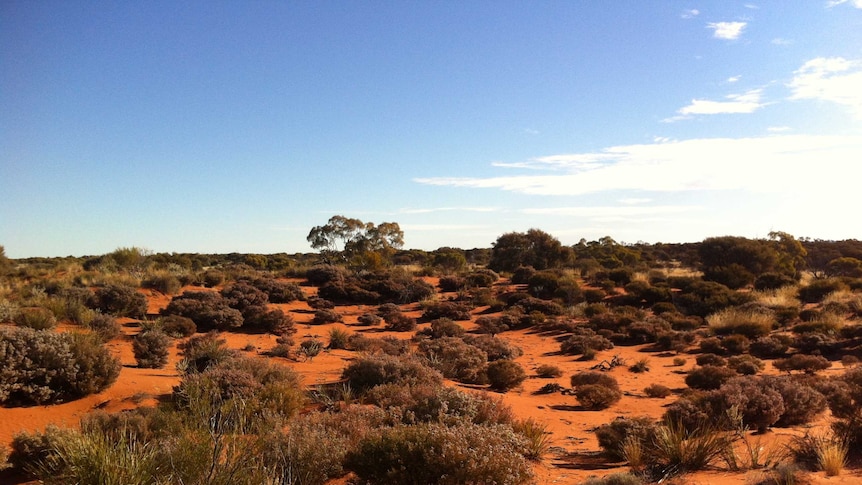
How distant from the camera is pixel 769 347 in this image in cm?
1477

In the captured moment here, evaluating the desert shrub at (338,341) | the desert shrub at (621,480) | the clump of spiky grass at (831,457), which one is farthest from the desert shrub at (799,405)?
the desert shrub at (338,341)

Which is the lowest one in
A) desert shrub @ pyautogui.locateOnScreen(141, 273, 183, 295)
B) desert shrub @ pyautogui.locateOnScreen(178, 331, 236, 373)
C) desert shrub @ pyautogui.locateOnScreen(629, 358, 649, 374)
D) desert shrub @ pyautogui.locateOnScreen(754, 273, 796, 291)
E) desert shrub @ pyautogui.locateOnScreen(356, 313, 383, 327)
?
desert shrub @ pyautogui.locateOnScreen(629, 358, 649, 374)

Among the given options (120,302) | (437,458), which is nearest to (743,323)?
(437,458)

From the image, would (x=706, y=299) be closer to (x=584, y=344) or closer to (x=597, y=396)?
(x=584, y=344)

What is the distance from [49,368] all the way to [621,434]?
9.80m

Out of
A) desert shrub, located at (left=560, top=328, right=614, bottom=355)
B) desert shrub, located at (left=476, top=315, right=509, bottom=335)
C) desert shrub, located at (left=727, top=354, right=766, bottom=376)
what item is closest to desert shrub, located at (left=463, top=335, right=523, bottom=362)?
desert shrub, located at (left=560, top=328, right=614, bottom=355)

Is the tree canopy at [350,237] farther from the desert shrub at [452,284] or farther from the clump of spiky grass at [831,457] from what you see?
the clump of spiky grass at [831,457]

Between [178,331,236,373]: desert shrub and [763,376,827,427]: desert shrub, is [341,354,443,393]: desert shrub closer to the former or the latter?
[178,331,236,373]: desert shrub

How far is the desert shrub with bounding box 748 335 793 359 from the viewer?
14680 millimetres

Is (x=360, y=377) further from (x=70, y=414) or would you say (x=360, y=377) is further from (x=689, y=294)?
(x=689, y=294)

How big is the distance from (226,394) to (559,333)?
1495 centimetres

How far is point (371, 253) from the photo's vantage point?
36.4 meters

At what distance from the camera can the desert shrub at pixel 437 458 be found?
486cm

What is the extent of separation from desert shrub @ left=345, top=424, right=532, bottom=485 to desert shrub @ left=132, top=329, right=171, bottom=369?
8475 millimetres
